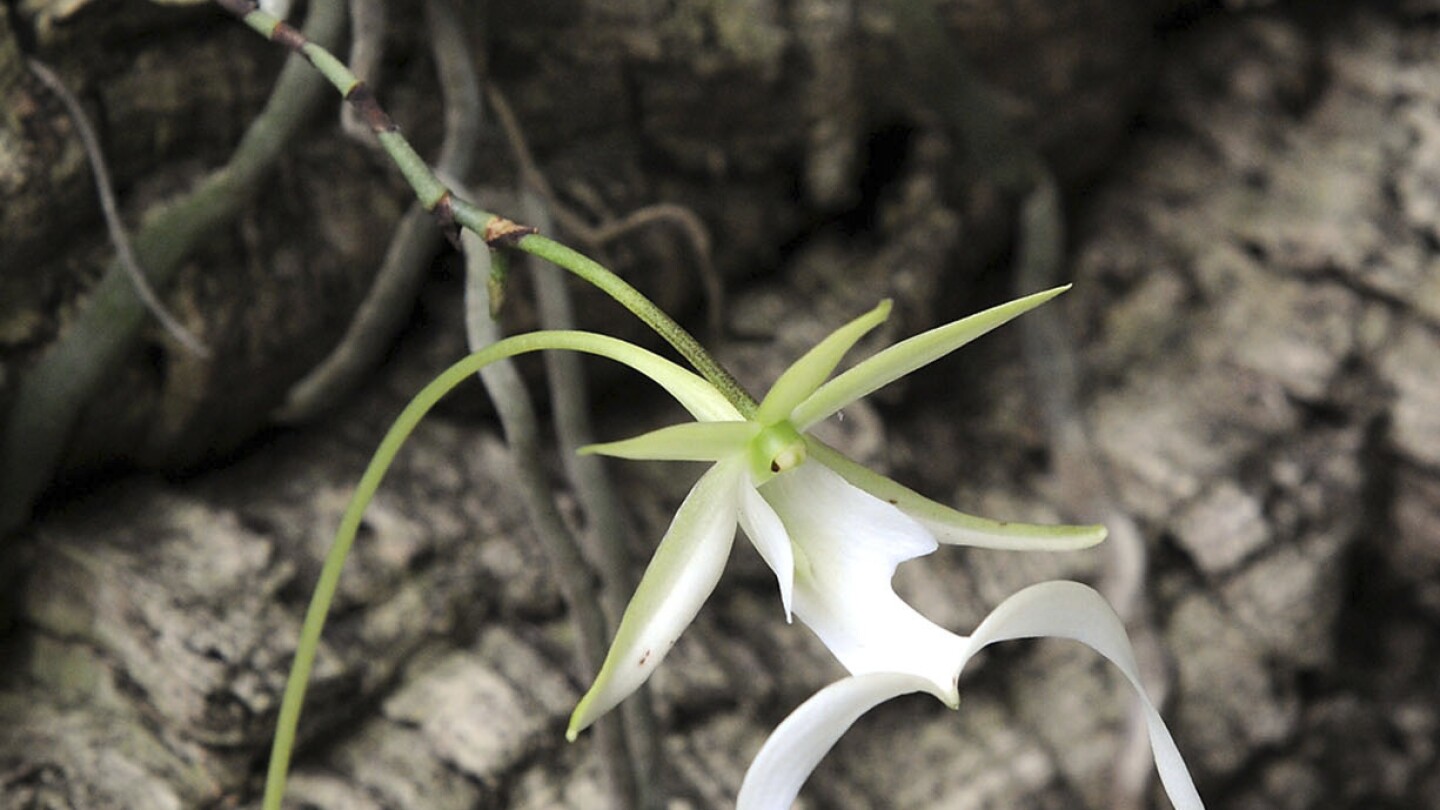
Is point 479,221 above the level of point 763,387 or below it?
above

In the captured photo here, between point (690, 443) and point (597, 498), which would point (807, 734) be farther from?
point (597, 498)

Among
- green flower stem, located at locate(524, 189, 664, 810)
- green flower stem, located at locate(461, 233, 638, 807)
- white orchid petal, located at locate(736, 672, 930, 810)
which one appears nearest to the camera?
white orchid petal, located at locate(736, 672, 930, 810)

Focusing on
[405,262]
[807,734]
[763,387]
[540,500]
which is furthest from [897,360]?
[763,387]

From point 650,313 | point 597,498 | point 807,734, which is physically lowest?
point 597,498

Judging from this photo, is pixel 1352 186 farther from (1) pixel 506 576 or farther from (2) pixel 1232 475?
(1) pixel 506 576

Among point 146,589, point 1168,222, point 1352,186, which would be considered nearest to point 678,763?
point 146,589

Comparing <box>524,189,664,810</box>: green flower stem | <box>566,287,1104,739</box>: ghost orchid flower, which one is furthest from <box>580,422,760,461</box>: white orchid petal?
<box>524,189,664,810</box>: green flower stem

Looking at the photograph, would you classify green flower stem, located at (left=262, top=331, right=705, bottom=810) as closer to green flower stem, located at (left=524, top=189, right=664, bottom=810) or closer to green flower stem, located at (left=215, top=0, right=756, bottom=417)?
green flower stem, located at (left=215, top=0, right=756, bottom=417)
